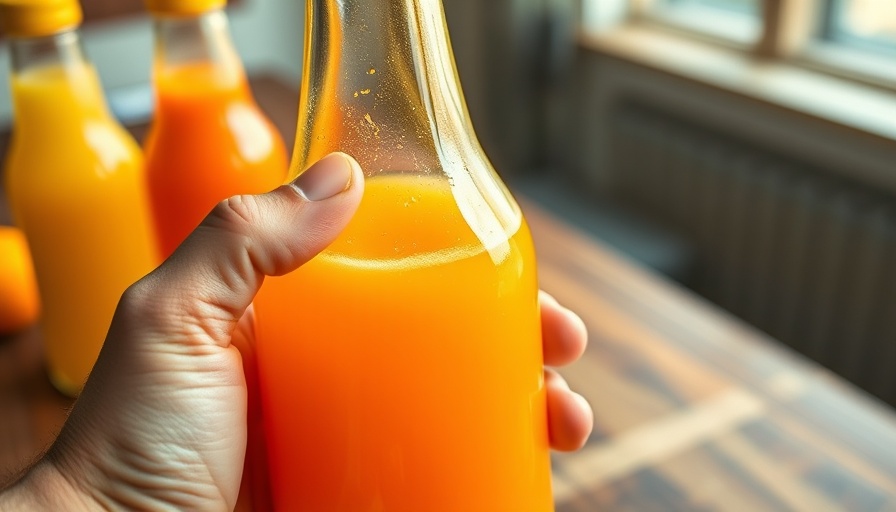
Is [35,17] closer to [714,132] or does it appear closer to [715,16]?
[714,132]

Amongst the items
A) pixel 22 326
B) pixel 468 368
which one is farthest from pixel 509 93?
pixel 468 368

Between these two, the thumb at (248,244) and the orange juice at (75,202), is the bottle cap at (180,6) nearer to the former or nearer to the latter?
the orange juice at (75,202)

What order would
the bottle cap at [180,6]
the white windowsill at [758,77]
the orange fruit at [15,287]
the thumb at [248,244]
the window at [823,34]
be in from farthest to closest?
the window at [823,34] → the white windowsill at [758,77] → the orange fruit at [15,287] → the bottle cap at [180,6] → the thumb at [248,244]

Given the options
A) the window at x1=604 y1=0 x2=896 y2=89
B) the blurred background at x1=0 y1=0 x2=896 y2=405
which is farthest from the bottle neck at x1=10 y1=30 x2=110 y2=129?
the window at x1=604 y1=0 x2=896 y2=89

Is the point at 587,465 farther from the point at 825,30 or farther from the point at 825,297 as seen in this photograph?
the point at 825,30

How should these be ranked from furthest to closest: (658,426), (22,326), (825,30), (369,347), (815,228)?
1. (825,30)
2. (815,228)
3. (22,326)
4. (658,426)
5. (369,347)

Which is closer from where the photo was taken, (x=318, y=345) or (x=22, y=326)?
(x=318, y=345)

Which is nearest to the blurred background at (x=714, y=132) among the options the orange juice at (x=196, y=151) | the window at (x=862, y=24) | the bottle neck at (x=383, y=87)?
the window at (x=862, y=24)
